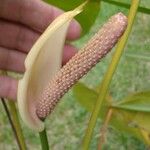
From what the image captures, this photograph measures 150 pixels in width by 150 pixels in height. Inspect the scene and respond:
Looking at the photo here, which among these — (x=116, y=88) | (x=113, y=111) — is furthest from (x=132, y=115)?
(x=116, y=88)

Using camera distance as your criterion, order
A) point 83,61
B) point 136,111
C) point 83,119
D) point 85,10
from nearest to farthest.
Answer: point 83,61 < point 85,10 < point 136,111 < point 83,119

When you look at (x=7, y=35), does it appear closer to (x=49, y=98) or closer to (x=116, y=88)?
(x=49, y=98)

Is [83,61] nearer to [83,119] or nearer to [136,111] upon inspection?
[136,111]

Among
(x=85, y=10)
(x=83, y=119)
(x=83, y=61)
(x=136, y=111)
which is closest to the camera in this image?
(x=83, y=61)

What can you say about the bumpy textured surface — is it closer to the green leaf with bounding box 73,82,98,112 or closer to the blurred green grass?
the green leaf with bounding box 73,82,98,112

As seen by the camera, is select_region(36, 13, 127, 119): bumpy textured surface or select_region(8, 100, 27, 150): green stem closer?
select_region(36, 13, 127, 119): bumpy textured surface

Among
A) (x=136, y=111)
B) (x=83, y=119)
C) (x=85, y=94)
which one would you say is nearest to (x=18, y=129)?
(x=85, y=94)

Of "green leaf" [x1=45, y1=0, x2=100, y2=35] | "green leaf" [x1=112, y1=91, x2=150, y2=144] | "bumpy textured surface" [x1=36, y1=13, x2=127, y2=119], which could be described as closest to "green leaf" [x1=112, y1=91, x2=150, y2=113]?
"green leaf" [x1=112, y1=91, x2=150, y2=144]

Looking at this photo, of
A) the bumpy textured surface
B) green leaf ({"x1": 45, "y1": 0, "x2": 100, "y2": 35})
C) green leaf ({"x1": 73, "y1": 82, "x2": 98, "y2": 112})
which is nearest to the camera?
the bumpy textured surface
